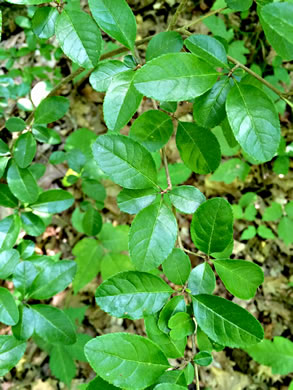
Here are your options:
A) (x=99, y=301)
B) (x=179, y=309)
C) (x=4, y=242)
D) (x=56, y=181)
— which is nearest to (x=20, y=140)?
(x=4, y=242)

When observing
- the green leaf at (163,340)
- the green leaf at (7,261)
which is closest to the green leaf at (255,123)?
the green leaf at (163,340)

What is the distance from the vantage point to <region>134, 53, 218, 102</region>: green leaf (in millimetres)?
680

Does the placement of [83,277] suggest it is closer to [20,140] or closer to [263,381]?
[20,140]

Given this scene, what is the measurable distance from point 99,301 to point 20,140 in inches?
25.0

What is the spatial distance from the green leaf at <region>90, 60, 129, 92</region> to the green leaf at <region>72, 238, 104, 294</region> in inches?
50.6

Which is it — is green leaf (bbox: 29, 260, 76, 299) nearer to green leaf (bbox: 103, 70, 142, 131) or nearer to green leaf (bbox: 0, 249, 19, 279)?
green leaf (bbox: 0, 249, 19, 279)

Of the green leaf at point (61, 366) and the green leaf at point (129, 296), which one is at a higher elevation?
the green leaf at point (129, 296)

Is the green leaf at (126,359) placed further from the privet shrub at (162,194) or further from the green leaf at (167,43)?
the green leaf at (167,43)

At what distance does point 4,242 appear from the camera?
112 centimetres

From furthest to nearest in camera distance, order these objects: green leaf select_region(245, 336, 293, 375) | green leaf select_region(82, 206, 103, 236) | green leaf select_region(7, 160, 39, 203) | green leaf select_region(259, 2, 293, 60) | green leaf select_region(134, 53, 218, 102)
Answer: green leaf select_region(245, 336, 293, 375) → green leaf select_region(82, 206, 103, 236) → green leaf select_region(7, 160, 39, 203) → green leaf select_region(134, 53, 218, 102) → green leaf select_region(259, 2, 293, 60)

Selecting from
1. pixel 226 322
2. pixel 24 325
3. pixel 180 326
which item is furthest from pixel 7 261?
pixel 226 322

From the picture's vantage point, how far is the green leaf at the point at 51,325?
3.61 ft

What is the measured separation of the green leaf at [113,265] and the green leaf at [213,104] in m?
1.26

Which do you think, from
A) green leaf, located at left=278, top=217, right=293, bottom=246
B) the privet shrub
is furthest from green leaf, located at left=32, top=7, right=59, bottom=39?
green leaf, located at left=278, top=217, right=293, bottom=246
